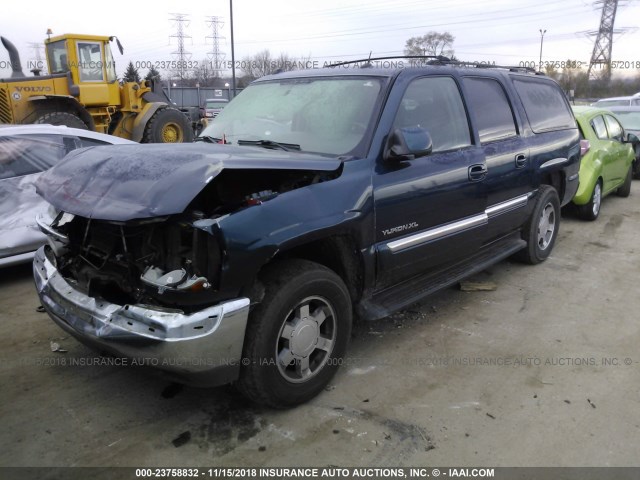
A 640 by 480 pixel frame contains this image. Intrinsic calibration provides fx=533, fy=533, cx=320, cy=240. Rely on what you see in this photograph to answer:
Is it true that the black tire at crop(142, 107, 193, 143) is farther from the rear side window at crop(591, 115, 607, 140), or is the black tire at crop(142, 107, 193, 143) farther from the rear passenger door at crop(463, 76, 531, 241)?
the rear passenger door at crop(463, 76, 531, 241)

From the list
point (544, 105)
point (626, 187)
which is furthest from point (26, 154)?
point (626, 187)

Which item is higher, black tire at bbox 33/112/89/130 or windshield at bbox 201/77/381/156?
windshield at bbox 201/77/381/156

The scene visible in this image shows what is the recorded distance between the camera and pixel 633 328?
166 inches

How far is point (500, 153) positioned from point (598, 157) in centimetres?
386

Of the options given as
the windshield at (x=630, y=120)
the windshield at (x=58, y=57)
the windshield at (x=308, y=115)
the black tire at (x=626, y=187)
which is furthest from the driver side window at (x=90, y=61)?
the windshield at (x=630, y=120)

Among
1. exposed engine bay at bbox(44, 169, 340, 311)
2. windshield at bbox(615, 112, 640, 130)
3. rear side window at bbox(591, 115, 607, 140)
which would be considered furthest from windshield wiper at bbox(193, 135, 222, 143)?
windshield at bbox(615, 112, 640, 130)

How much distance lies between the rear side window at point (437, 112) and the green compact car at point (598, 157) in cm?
398

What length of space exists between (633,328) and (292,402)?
291cm

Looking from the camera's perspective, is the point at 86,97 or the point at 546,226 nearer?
the point at 546,226

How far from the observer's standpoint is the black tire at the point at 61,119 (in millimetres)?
10446

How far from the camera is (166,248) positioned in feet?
9.12

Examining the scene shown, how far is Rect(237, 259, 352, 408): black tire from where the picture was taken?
2.77 meters

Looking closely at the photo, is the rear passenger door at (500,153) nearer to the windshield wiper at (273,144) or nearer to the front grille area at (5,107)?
the windshield wiper at (273,144)

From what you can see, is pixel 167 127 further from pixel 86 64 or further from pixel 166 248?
pixel 166 248
